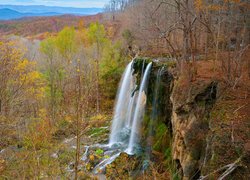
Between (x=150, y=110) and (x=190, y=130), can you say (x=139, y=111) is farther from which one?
(x=190, y=130)

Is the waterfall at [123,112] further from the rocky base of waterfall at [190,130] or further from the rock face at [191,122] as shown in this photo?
the rock face at [191,122]

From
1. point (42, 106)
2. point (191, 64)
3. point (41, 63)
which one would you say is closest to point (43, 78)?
point (42, 106)

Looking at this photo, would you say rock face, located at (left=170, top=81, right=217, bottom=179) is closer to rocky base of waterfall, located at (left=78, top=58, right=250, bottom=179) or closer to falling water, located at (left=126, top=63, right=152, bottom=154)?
rocky base of waterfall, located at (left=78, top=58, right=250, bottom=179)

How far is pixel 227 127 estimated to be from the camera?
8.85m

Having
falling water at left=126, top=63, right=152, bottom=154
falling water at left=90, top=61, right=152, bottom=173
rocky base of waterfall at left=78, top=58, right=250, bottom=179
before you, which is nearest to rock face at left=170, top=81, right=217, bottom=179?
rocky base of waterfall at left=78, top=58, right=250, bottom=179

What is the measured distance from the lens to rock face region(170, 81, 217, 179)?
10789mm

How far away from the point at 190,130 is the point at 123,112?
1202cm

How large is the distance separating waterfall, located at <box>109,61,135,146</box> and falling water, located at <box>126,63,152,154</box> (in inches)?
41.7

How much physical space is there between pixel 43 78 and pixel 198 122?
24.1 m

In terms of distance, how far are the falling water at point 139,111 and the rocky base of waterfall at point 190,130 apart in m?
0.22

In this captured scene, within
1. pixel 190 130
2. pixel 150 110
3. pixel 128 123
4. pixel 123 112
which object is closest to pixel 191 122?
pixel 190 130

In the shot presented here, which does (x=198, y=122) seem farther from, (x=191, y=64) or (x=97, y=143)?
(x=97, y=143)

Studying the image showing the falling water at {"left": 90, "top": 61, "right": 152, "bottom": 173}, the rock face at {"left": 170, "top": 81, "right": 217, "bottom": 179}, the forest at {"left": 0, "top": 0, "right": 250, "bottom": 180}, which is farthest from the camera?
the falling water at {"left": 90, "top": 61, "right": 152, "bottom": 173}

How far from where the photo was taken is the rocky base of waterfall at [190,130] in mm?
7926
